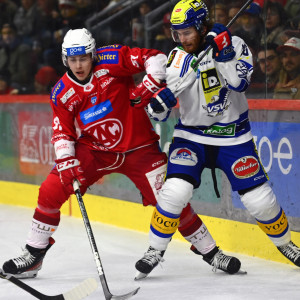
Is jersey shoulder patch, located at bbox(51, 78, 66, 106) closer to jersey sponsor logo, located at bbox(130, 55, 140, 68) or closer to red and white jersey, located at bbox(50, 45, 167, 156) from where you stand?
red and white jersey, located at bbox(50, 45, 167, 156)

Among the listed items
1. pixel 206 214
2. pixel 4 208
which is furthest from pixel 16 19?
pixel 206 214

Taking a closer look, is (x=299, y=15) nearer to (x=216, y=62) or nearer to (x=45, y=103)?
(x=216, y=62)

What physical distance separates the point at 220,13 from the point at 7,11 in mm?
2940

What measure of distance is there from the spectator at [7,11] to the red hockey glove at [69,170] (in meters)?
3.64

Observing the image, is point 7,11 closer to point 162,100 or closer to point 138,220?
point 138,220

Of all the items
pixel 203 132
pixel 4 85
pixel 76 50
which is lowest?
pixel 4 85

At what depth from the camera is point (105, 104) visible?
4.23 m

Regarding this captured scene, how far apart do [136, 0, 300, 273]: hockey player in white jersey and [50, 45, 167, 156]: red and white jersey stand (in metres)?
0.21

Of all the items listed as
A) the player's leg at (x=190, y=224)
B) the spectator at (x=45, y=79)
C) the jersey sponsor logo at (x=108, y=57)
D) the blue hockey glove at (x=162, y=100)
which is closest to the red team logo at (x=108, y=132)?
the player's leg at (x=190, y=224)

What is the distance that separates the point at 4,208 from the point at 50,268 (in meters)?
2.25

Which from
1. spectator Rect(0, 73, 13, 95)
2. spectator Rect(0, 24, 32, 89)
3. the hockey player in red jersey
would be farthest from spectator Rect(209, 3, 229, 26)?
spectator Rect(0, 73, 13, 95)

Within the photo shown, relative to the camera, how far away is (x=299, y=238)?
4520mm

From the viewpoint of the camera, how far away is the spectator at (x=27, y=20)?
7.28 meters

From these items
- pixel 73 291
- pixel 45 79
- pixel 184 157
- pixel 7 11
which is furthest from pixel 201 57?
pixel 7 11
